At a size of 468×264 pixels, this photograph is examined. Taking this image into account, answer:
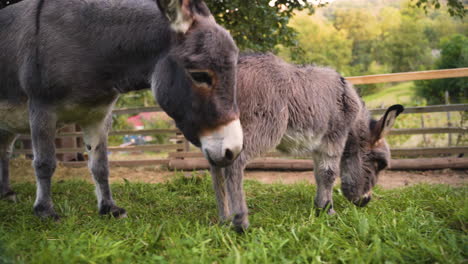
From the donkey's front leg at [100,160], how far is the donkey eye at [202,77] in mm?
1578

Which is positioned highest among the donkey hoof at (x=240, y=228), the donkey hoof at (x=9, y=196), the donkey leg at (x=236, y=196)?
the donkey leg at (x=236, y=196)

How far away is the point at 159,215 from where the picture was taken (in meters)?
3.09

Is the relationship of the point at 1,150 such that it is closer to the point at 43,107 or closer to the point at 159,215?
the point at 43,107

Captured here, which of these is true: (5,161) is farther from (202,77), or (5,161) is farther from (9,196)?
(202,77)

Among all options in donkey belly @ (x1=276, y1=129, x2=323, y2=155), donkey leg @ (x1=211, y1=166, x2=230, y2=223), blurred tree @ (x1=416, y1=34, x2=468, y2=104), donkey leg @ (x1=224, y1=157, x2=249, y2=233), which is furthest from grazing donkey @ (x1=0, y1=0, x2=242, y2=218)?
blurred tree @ (x1=416, y1=34, x2=468, y2=104)

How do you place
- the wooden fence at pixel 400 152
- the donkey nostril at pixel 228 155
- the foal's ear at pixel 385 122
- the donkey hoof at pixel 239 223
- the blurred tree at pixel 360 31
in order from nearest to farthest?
the donkey nostril at pixel 228 155, the donkey hoof at pixel 239 223, the foal's ear at pixel 385 122, the wooden fence at pixel 400 152, the blurred tree at pixel 360 31

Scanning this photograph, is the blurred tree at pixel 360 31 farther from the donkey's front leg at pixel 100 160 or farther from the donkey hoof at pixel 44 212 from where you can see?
the donkey hoof at pixel 44 212

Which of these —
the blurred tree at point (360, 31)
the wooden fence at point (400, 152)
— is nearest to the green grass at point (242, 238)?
the wooden fence at point (400, 152)

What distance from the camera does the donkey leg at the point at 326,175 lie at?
3.20 meters

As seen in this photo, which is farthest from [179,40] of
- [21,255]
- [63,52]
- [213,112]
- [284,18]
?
[284,18]

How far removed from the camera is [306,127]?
2848mm

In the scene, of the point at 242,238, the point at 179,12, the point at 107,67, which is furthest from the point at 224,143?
the point at 107,67

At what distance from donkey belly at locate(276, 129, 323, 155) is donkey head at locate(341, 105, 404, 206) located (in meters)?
0.67

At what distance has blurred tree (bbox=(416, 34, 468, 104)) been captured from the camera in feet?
23.4
